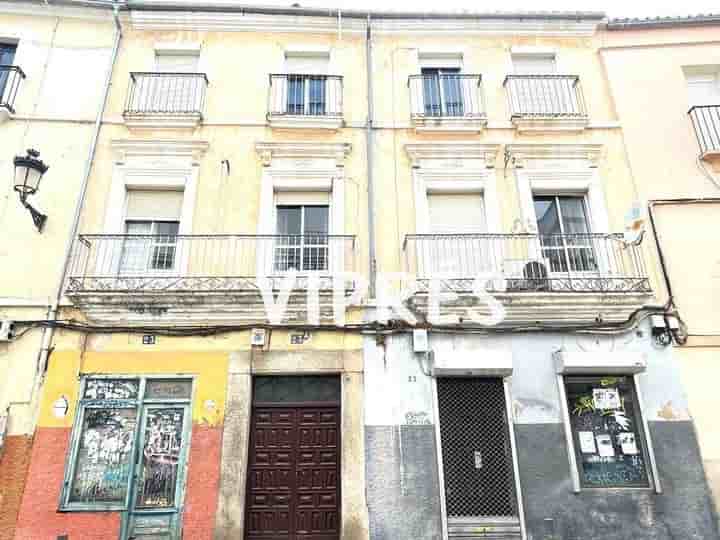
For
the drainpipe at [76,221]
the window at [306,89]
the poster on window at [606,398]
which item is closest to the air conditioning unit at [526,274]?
the poster on window at [606,398]

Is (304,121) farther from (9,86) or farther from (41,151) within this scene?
(9,86)

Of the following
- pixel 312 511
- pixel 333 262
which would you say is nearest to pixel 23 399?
pixel 312 511

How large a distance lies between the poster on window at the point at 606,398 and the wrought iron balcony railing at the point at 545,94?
4629mm

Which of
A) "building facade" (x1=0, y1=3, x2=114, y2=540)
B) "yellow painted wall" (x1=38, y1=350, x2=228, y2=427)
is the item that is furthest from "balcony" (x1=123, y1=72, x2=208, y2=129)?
"yellow painted wall" (x1=38, y1=350, x2=228, y2=427)

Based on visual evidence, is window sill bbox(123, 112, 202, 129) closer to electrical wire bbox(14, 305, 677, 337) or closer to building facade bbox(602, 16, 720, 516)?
electrical wire bbox(14, 305, 677, 337)

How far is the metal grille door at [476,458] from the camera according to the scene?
603cm

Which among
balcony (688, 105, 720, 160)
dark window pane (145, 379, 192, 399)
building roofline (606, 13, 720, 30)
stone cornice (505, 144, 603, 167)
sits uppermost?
building roofline (606, 13, 720, 30)

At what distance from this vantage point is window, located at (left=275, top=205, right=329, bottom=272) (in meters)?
7.22

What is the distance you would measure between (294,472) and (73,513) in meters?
2.76

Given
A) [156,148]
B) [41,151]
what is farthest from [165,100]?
[41,151]

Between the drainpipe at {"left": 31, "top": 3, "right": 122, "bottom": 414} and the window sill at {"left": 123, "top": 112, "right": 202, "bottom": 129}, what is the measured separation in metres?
0.54

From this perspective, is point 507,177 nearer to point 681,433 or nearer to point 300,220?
point 300,220

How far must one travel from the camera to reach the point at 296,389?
6695 mm

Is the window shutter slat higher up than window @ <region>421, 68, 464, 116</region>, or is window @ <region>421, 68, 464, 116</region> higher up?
window @ <region>421, 68, 464, 116</region>
